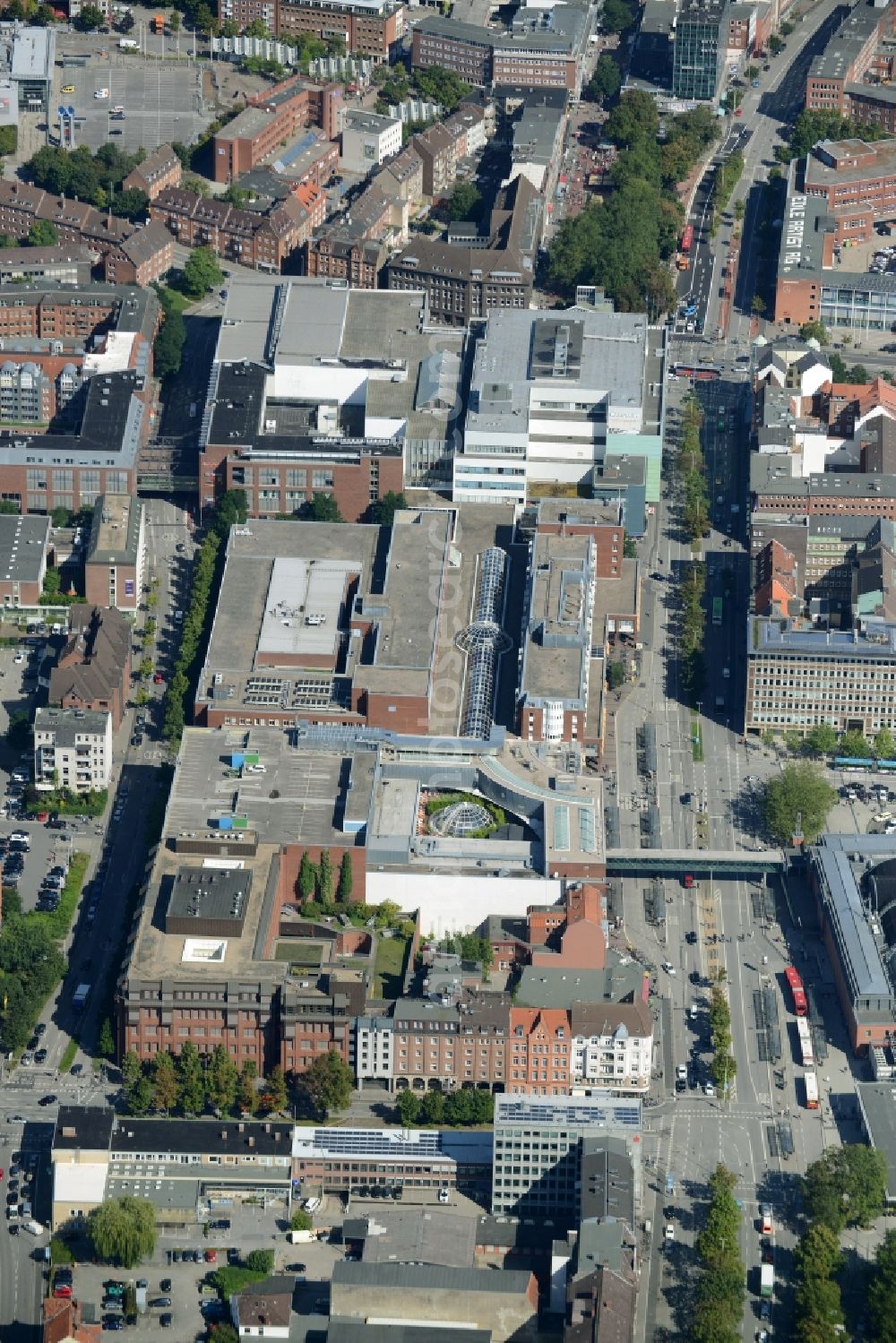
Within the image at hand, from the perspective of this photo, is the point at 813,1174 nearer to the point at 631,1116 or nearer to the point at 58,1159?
the point at 631,1116

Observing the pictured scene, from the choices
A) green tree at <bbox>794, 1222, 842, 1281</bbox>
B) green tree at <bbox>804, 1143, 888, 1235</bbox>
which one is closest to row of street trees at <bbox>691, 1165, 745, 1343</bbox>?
green tree at <bbox>794, 1222, 842, 1281</bbox>

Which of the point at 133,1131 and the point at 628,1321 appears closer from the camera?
the point at 628,1321

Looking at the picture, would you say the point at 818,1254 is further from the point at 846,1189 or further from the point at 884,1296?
the point at 846,1189

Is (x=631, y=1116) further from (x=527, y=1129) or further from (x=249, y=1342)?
(x=249, y=1342)

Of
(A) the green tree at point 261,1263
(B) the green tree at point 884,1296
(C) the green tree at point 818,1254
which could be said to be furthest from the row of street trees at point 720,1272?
(A) the green tree at point 261,1263

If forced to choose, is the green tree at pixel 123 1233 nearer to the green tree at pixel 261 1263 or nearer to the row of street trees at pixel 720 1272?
the green tree at pixel 261 1263

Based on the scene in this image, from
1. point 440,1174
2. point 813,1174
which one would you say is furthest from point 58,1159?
point 813,1174
